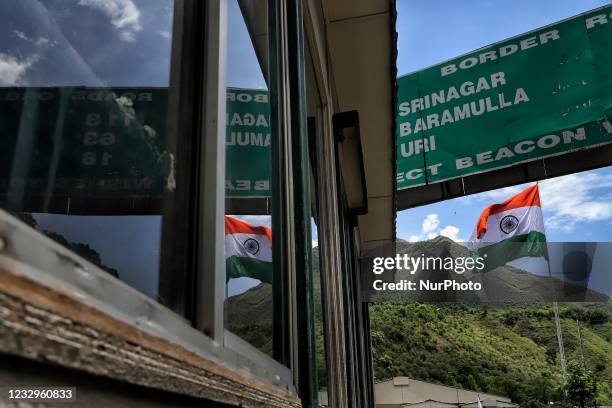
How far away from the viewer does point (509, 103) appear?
4.79 m

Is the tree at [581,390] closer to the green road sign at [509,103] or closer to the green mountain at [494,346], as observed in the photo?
the green mountain at [494,346]

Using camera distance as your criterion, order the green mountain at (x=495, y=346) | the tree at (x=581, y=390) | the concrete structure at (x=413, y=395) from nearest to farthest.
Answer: the concrete structure at (x=413, y=395), the tree at (x=581, y=390), the green mountain at (x=495, y=346)

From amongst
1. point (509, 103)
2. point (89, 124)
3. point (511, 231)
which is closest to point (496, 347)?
point (511, 231)

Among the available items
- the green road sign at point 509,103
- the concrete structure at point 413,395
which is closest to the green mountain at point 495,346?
the concrete structure at point 413,395

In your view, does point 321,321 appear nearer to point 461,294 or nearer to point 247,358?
point 247,358

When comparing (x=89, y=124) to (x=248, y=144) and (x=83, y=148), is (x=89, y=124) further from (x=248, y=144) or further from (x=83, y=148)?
(x=248, y=144)

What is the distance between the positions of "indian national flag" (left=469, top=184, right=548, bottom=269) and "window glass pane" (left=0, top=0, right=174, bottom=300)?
7150 mm

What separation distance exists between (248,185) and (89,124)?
0.34 meters

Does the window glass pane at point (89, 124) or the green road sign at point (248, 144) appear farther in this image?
the green road sign at point (248, 144)

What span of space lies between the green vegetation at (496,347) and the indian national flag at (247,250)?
20.1m

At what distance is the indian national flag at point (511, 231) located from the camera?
6.91 metres

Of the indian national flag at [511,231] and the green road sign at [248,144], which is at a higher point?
the indian national flag at [511,231]

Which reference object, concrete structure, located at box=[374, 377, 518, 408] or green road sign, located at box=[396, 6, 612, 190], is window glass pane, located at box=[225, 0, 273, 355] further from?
concrete structure, located at box=[374, 377, 518, 408]

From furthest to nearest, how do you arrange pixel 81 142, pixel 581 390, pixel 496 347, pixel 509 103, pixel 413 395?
pixel 496 347
pixel 581 390
pixel 413 395
pixel 509 103
pixel 81 142
